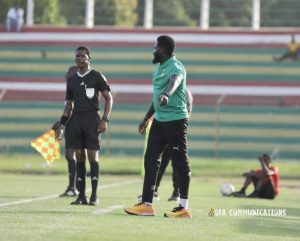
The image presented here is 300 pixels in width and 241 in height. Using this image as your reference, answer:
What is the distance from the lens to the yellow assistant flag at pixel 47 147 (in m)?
21.3

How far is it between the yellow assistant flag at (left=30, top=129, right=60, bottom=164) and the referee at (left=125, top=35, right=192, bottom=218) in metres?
8.35

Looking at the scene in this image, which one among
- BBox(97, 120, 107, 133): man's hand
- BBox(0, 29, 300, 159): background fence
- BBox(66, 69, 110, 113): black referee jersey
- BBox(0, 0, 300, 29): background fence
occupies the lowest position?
BBox(0, 29, 300, 159): background fence

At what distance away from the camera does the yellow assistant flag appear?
837 inches

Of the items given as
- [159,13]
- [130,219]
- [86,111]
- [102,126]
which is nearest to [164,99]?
[130,219]

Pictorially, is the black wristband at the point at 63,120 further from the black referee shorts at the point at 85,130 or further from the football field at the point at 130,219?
the football field at the point at 130,219

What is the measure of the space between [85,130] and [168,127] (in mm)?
2283

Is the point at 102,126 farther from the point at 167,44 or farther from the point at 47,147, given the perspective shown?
the point at 47,147

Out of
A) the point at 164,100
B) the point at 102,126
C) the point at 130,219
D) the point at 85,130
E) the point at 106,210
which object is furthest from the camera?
the point at 85,130

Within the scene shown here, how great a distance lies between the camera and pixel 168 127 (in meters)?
12.8

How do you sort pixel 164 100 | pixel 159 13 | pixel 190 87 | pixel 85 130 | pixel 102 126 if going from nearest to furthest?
pixel 164 100 → pixel 102 126 → pixel 85 130 → pixel 190 87 → pixel 159 13

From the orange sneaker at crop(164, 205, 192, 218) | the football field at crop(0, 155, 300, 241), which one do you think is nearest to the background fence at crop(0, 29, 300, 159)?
the football field at crop(0, 155, 300, 241)

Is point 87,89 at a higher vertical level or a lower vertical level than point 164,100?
lower

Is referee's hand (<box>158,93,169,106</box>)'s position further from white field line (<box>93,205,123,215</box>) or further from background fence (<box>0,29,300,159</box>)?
background fence (<box>0,29,300,159</box>)

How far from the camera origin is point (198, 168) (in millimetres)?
31234
